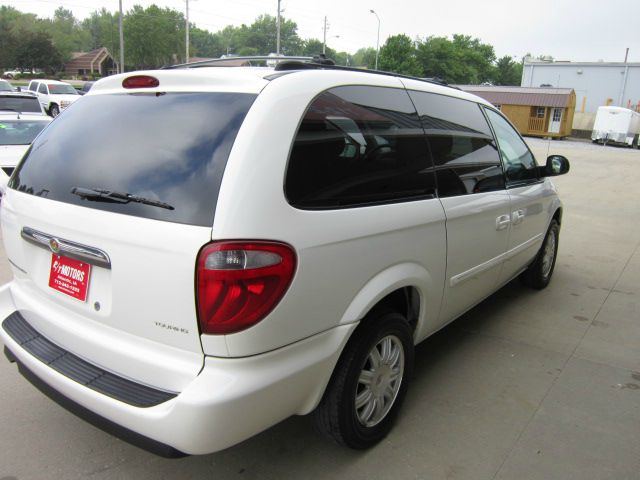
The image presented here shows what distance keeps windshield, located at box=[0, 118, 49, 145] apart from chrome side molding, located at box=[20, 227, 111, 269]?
680 centimetres

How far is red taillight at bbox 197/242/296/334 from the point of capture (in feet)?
5.96

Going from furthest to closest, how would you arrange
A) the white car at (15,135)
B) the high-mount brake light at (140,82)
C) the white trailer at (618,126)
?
1. the white trailer at (618,126)
2. the white car at (15,135)
3. the high-mount brake light at (140,82)

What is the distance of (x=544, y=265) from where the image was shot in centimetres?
509

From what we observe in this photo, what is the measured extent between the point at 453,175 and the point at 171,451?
2.07 meters

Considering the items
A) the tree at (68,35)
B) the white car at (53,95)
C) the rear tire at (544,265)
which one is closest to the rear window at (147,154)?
the rear tire at (544,265)

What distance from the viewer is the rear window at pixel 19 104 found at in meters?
11.4

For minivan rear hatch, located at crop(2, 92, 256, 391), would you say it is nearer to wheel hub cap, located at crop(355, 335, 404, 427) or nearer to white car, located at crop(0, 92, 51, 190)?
wheel hub cap, located at crop(355, 335, 404, 427)

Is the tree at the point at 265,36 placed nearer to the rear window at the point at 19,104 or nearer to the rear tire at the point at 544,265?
the rear window at the point at 19,104

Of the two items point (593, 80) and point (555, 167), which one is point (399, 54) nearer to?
point (593, 80)

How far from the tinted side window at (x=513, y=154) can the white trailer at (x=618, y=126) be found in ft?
111

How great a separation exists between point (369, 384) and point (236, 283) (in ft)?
3.46

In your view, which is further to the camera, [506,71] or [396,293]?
[506,71]

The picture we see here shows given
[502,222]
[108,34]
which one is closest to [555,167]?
[502,222]

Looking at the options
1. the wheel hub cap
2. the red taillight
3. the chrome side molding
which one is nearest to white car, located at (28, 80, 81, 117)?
the chrome side molding
